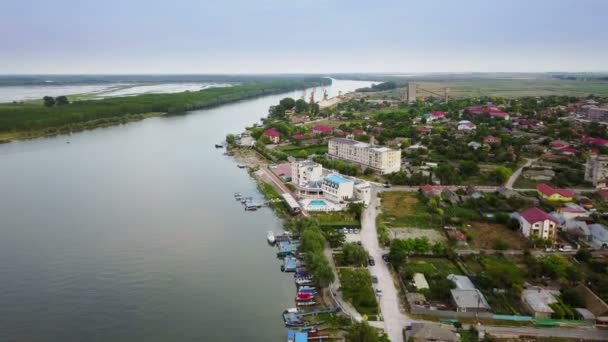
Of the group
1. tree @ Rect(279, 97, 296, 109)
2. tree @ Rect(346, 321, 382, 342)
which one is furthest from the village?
tree @ Rect(279, 97, 296, 109)

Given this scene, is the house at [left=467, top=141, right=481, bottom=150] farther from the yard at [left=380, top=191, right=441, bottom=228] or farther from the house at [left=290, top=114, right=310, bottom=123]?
the house at [left=290, top=114, right=310, bottom=123]

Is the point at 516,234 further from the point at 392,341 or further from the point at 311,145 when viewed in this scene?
the point at 311,145

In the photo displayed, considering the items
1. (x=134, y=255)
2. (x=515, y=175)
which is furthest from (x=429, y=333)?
(x=515, y=175)

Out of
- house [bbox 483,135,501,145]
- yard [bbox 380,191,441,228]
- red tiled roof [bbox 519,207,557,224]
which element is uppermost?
house [bbox 483,135,501,145]

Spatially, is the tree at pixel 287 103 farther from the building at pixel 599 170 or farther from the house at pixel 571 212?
the house at pixel 571 212

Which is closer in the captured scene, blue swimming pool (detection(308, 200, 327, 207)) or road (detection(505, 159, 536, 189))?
blue swimming pool (detection(308, 200, 327, 207))

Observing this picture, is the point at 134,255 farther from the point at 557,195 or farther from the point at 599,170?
the point at 599,170

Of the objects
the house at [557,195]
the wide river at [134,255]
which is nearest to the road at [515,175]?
the house at [557,195]
